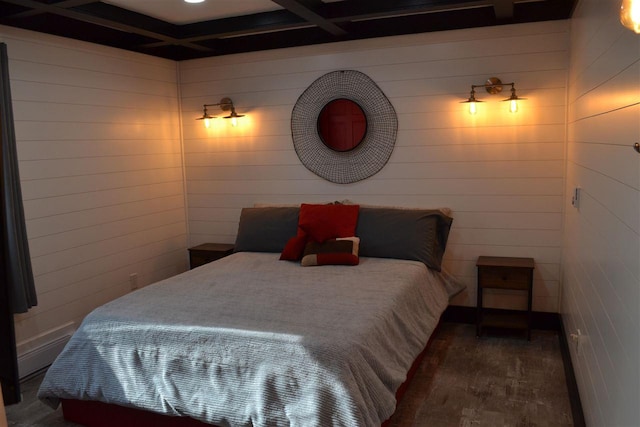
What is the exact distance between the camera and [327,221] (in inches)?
155

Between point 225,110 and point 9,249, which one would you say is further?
point 225,110

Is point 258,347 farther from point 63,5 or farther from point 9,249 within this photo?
point 63,5

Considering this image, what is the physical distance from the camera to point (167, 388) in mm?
2404

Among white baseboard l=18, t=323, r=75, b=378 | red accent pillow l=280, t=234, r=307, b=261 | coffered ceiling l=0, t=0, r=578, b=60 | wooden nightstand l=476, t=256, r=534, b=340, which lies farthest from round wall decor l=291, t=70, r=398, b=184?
white baseboard l=18, t=323, r=75, b=378

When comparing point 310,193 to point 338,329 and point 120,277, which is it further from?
point 338,329

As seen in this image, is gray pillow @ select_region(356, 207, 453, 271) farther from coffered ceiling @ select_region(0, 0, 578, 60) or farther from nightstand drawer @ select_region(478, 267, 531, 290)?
coffered ceiling @ select_region(0, 0, 578, 60)

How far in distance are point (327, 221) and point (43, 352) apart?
2.15m

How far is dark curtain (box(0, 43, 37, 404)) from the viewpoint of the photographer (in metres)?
3.06

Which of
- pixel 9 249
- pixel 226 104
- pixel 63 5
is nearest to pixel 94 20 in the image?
pixel 63 5

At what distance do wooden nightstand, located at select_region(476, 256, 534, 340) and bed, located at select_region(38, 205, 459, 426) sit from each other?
1.33 ft

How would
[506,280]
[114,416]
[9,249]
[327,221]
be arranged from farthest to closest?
[327,221]
[506,280]
[9,249]
[114,416]

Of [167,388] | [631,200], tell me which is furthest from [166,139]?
[631,200]

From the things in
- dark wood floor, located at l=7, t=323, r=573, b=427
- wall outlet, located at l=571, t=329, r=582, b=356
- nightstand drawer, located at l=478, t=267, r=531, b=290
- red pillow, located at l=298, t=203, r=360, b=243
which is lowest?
dark wood floor, located at l=7, t=323, r=573, b=427

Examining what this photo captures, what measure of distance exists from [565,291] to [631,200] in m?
2.15
